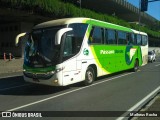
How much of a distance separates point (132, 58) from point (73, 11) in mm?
15342

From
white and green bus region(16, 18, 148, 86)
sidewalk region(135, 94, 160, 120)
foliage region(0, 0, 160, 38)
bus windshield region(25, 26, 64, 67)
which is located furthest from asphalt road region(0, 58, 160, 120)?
foliage region(0, 0, 160, 38)

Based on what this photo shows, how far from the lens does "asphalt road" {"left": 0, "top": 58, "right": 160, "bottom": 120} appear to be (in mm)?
8805

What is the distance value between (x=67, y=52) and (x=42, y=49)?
1.06 m

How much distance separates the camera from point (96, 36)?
1527cm

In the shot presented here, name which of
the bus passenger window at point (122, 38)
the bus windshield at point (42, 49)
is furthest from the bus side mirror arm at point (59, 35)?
the bus passenger window at point (122, 38)

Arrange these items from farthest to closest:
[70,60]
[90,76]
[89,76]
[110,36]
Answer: [110,36] < [90,76] < [89,76] < [70,60]

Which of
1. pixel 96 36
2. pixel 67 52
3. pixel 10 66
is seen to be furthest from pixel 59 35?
pixel 10 66

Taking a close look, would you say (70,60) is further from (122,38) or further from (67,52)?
(122,38)

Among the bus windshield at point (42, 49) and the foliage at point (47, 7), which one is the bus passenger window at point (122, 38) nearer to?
the bus windshield at point (42, 49)

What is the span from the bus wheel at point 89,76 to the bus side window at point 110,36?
2.55 meters

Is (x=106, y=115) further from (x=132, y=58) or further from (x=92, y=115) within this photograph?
(x=132, y=58)

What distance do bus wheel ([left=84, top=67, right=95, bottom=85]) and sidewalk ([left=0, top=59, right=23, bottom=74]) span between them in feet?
34.5

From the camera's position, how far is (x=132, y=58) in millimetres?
21078

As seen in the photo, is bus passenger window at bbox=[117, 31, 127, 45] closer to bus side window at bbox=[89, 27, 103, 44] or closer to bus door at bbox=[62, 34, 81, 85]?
bus side window at bbox=[89, 27, 103, 44]
